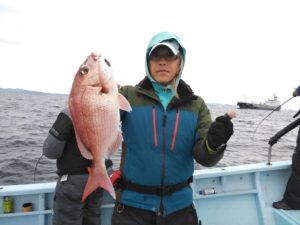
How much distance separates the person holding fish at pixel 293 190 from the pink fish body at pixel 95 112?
3.02 meters

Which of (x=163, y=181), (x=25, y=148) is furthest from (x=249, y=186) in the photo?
(x=25, y=148)

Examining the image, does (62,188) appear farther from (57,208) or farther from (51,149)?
(51,149)

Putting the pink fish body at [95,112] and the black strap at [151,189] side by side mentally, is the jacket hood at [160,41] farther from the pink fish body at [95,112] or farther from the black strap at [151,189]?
the black strap at [151,189]

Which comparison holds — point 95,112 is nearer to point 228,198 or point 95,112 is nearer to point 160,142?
point 160,142

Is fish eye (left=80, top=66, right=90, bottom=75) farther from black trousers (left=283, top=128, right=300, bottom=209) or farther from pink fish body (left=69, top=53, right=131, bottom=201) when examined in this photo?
black trousers (left=283, top=128, right=300, bottom=209)

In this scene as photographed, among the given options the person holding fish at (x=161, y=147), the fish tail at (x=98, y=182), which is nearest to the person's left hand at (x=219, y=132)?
the person holding fish at (x=161, y=147)

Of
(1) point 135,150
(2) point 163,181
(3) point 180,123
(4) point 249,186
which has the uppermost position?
(3) point 180,123

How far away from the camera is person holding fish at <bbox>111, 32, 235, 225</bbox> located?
2.47 meters

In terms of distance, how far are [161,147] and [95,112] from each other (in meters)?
0.69

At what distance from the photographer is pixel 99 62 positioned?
2.09 m

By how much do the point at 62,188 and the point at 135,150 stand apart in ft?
4.59

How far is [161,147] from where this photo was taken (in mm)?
2494

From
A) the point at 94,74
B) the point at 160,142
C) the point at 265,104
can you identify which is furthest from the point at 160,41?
the point at 265,104

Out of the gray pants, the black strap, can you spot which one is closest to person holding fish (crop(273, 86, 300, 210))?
the black strap
